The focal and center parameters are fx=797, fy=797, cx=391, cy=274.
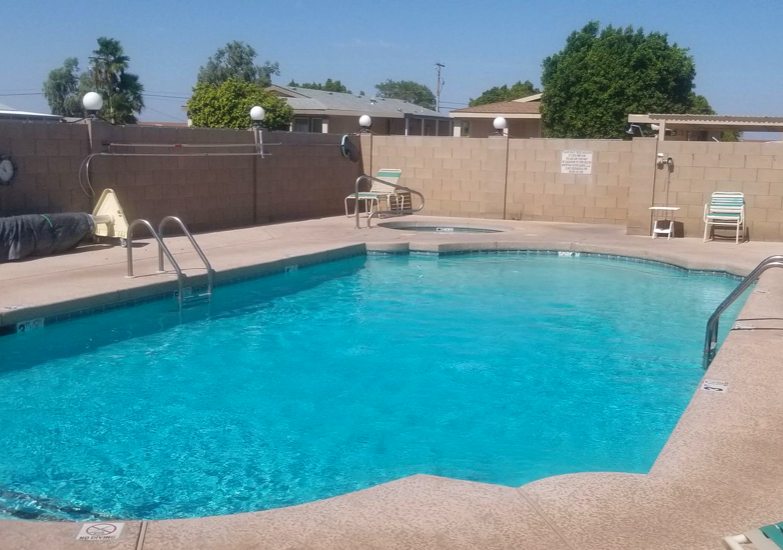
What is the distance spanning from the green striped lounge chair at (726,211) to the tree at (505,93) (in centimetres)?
5268

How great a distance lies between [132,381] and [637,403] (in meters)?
4.16

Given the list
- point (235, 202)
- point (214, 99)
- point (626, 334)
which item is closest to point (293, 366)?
point (626, 334)

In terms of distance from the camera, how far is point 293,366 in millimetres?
7285

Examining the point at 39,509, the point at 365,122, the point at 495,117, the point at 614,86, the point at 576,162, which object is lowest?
the point at 39,509

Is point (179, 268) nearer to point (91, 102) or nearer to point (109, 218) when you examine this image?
point (109, 218)

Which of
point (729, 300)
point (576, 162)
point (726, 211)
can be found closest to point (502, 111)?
point (576, 162)

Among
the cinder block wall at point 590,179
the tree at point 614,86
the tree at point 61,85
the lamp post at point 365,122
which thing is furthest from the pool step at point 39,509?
the tree at point 61,85

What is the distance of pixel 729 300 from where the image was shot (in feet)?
20.6

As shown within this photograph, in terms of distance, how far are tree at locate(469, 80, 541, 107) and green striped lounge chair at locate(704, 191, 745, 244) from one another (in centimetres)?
5268

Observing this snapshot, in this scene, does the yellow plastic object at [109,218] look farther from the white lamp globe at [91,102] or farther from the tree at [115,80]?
the tree at [115,80]

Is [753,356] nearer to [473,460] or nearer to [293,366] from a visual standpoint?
[473,460]

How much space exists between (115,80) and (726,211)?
1487 inches

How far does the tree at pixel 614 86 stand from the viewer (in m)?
36.3

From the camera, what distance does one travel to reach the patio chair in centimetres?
299
